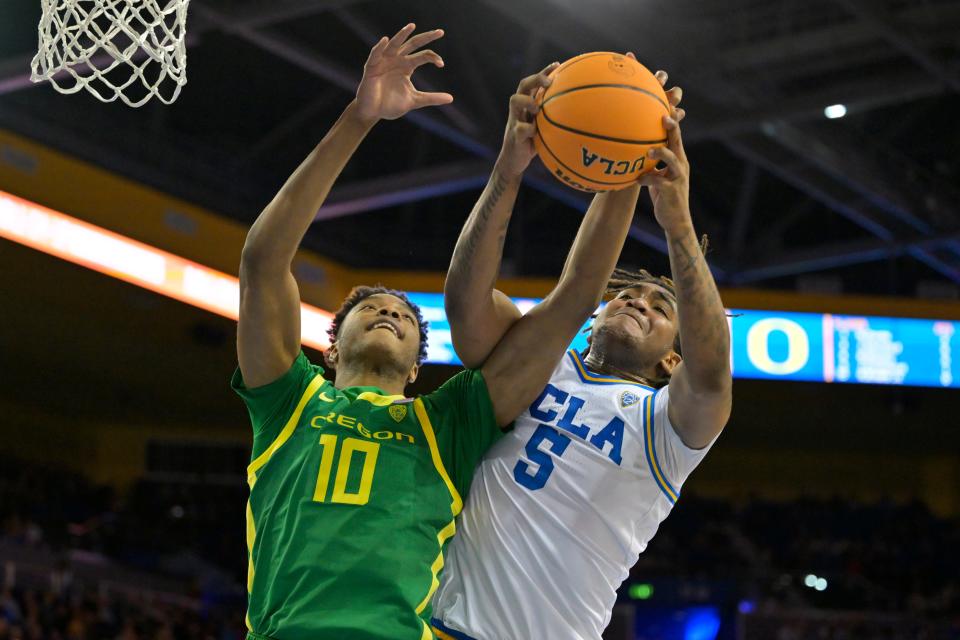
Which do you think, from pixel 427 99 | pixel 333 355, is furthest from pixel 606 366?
pixel 427 99

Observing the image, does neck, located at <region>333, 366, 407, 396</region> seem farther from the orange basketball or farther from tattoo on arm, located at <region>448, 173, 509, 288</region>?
the orange basketball

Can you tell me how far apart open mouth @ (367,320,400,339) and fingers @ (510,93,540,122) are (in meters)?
0.75

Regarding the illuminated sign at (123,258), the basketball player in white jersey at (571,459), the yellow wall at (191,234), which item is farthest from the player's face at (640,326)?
the yellow wall at (191,234)

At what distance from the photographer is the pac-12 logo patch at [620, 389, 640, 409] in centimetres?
373

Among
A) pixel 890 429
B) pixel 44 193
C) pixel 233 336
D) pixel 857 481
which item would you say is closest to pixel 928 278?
pixel 890 429

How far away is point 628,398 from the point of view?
148 inches

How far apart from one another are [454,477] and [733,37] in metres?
8.64

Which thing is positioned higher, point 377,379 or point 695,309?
point 695,309

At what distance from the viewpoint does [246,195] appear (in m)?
13.4

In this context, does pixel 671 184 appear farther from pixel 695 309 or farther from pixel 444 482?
pixel 444 482

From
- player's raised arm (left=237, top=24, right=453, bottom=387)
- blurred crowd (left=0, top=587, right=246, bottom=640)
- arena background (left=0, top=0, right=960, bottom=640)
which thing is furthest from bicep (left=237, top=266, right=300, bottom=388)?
blurred crowd (left=0, top=587, right=246, bottom=640)

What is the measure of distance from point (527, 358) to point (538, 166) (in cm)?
937

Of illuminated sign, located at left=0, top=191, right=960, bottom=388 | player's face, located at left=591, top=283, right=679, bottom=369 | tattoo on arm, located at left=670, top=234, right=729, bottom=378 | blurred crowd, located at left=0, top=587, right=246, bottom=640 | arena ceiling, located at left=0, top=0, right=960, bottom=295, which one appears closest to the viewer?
tattoo on arm, located at left=670, top=234, right=729, bottom=378

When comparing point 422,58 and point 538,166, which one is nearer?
point 422,58
